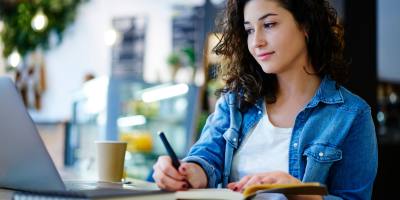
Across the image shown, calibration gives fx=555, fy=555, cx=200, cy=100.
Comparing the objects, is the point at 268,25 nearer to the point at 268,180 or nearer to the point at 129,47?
the point at 268,180

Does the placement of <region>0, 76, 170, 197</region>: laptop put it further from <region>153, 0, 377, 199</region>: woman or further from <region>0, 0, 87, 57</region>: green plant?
<region>0, 0, 87, 57</region>: green plant

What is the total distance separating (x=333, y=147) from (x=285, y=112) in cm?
19

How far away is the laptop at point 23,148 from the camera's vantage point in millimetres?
1009

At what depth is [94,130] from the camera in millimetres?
3436

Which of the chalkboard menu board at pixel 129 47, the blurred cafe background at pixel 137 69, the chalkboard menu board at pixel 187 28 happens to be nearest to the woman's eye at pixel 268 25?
the blurred cafe background at pixel 137 69

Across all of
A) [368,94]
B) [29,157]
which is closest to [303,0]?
[29,157]

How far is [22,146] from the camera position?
1.04 m

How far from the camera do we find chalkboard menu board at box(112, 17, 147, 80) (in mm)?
6141

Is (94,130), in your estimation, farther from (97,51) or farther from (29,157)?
(97,51)

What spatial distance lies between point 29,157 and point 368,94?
318 cm

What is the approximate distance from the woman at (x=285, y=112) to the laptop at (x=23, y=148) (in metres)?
0.22

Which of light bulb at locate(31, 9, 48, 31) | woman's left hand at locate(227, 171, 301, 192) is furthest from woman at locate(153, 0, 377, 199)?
light bulb at locate(31, 9, 48, 31)

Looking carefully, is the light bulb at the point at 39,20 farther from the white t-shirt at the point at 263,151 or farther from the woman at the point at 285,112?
the white t-shirt at the point at 263,151

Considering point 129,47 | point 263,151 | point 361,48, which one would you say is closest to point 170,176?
point 263,151
